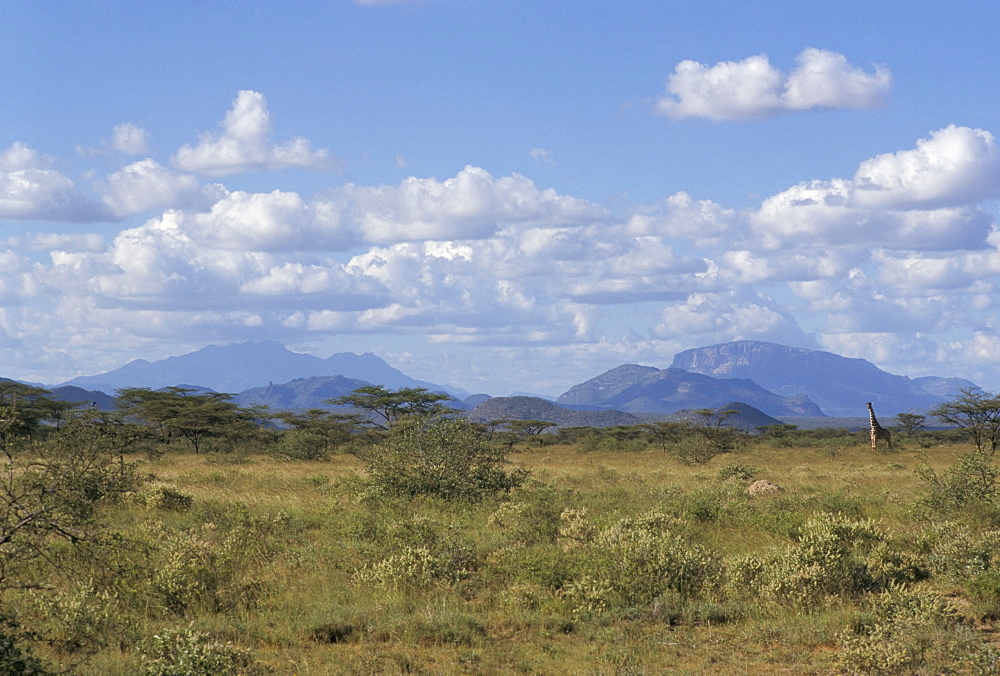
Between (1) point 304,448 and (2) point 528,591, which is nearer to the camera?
(2) point 528,591

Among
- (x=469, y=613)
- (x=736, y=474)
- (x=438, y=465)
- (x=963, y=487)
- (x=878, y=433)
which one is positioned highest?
(x=963, y=487)

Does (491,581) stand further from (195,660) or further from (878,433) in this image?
(878,433)

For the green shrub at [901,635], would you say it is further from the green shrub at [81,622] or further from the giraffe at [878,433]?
the giraffe at [878,433]

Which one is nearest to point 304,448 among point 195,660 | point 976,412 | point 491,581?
point 491,581

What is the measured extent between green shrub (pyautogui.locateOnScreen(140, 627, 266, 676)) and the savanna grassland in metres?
0.02

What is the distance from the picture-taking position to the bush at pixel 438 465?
20.4m

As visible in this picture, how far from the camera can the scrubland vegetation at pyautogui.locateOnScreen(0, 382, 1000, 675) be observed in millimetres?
8578

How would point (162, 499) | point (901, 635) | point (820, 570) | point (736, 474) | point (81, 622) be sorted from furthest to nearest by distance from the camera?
point (736, 474), point (162, 499), point (820, 570), point (81, 622), point (901, 635)

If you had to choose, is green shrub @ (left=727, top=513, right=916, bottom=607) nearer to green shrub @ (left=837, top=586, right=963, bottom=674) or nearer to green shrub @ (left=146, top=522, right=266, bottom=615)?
green shrub @ (left=837, top=586, right=963, bottom=674)

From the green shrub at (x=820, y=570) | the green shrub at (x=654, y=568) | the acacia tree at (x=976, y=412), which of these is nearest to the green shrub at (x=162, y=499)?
the green shrub at (x=654, y=568)

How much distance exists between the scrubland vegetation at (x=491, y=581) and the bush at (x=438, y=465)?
2.04ft

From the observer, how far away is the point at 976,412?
47.9 m

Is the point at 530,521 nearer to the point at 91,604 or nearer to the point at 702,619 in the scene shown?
the point at 702,619

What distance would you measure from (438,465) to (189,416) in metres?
42.9
